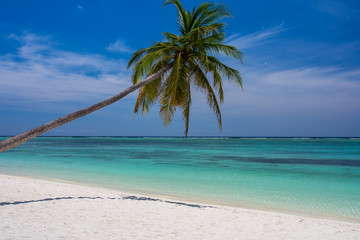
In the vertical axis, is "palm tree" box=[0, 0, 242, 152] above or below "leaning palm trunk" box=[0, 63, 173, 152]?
above

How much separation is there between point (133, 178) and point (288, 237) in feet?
30.7

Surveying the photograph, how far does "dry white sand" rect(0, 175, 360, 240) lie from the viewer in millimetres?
4316

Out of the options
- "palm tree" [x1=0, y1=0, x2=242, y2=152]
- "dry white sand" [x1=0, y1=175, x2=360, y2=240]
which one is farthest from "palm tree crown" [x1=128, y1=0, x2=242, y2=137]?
"dry white sand" [x1=0, y1=175, x2=360, y2=240]

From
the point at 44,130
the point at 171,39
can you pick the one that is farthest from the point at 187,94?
the point at 44,130

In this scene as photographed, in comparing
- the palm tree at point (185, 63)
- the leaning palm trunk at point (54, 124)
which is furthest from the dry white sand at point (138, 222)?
the palm tree at point (185, 63)

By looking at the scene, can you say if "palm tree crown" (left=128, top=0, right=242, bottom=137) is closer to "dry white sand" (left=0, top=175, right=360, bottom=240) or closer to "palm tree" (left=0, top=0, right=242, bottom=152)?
"palm tree" (left=0, top=0, right=242, bottom=152)

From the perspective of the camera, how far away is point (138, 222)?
198 inches

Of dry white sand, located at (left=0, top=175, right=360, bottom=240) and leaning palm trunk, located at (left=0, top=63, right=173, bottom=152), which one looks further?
leaning palm trunk, located at (left=0, top=63, right=173, bottom=152)

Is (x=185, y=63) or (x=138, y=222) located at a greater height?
(x=185, y=63)

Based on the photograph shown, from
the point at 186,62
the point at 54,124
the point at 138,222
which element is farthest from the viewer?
the point at 186,62

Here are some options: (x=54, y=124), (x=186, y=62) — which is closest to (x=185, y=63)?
(x=186, y=62)

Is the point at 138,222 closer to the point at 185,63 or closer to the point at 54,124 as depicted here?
the point at 54,124

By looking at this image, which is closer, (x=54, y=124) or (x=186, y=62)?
(x=54, y=124)

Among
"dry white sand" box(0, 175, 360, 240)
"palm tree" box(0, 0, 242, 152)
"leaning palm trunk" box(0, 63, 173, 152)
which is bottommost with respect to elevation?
"dry white sand" box(0, 175, 360, 240)
